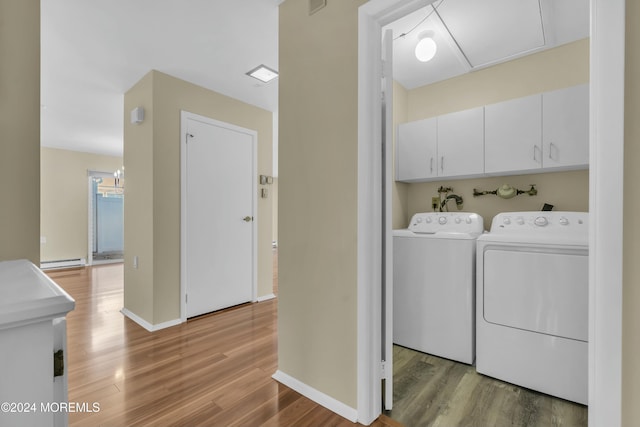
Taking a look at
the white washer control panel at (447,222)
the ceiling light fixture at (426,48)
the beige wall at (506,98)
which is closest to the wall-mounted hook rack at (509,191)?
the beige wall at (506,98)

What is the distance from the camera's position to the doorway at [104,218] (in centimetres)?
609

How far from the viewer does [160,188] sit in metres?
2.70

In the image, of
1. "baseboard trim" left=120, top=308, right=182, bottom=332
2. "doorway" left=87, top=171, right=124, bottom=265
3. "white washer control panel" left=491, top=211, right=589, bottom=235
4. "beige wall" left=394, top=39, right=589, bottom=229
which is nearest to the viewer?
"white washer control panel" left=491, top=211, right=589, bottom=235

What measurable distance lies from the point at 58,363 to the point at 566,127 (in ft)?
9.20

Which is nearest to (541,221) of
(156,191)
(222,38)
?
(222,38)

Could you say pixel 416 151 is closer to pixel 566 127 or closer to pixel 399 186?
pixel 399 186

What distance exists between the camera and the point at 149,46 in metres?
2.30

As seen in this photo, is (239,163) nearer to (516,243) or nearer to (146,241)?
(146,241)

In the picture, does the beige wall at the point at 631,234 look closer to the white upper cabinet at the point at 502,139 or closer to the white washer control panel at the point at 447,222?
the white upper cabinet at the point at 502,139

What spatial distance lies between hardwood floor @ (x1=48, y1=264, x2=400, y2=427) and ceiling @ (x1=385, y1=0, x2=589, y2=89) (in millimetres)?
2465

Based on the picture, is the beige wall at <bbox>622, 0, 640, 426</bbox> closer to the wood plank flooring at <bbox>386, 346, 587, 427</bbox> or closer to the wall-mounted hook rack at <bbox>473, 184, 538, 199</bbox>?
the wood plank flooring at <bbox>386, 346, 587, 427</bbox>

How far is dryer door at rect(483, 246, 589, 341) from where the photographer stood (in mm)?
1624

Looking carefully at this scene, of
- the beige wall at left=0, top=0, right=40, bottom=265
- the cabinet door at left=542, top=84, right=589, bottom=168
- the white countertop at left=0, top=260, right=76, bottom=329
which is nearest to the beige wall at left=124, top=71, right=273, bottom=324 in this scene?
the beige wall at left=0, top=0, right=40, bottom=265

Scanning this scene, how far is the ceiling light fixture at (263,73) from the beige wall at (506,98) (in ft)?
4.14
